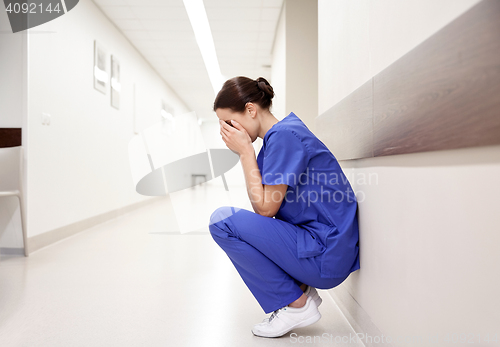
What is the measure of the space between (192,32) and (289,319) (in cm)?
486

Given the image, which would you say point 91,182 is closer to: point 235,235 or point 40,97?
point 40,97

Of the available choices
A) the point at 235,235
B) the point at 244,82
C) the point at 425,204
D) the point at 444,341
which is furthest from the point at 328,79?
the point at 444,341

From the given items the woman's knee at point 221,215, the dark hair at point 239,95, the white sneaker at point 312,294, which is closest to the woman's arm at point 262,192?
the woman's knee at point 221,215

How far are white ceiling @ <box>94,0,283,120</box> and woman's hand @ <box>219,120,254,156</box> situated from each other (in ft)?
11.3

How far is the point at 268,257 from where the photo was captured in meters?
1.32

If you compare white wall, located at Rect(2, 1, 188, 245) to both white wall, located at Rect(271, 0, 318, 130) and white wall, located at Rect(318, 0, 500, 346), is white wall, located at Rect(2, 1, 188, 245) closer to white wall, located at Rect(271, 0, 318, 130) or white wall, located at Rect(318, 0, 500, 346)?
white wall, located at Rect(271, 0, 318, 130)

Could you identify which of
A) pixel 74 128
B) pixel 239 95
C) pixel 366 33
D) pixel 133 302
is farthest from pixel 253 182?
pixel 74 128

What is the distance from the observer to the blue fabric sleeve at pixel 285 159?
122cm

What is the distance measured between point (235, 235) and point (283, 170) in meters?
0.33

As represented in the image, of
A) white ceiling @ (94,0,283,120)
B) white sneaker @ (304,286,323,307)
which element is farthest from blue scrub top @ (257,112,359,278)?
white ceiling @ (94,0,283,120)

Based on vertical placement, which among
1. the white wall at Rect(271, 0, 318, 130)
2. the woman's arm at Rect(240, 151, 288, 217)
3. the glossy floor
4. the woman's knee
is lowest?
the glossy floor

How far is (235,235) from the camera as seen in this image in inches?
53.0

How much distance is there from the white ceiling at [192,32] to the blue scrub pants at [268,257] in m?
3.76

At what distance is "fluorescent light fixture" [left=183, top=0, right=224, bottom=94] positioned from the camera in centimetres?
451
